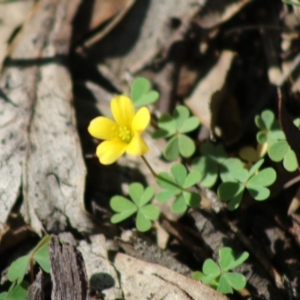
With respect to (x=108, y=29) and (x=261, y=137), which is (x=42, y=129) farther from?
(x=261, y=137)

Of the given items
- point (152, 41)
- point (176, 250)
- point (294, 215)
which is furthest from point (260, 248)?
point (152, 41)

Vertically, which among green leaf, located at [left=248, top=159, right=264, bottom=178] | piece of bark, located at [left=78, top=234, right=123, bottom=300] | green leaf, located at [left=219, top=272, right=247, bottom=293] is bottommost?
piece of bark, located at [left=78, top=234, right=123, bottom=300]

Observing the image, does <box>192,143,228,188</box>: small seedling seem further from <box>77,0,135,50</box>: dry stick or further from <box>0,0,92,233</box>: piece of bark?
<box>77,0,135,50</box>: dry stick

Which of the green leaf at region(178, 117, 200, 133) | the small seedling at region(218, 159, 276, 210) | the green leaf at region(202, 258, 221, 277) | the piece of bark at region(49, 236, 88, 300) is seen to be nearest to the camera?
the piece of bark at region(49, 236, 88, 300)

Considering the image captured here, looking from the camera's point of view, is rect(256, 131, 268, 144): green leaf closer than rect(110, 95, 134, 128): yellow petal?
No

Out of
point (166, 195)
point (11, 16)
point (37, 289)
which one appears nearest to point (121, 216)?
point (166, 195)

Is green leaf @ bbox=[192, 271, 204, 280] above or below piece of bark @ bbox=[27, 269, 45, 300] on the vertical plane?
above

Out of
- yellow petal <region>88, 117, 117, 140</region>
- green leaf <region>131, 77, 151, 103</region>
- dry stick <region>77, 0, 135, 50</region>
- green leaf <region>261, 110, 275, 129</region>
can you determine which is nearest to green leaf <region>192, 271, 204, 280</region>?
yellow petal <region>88, 117, 117, 140</region>
